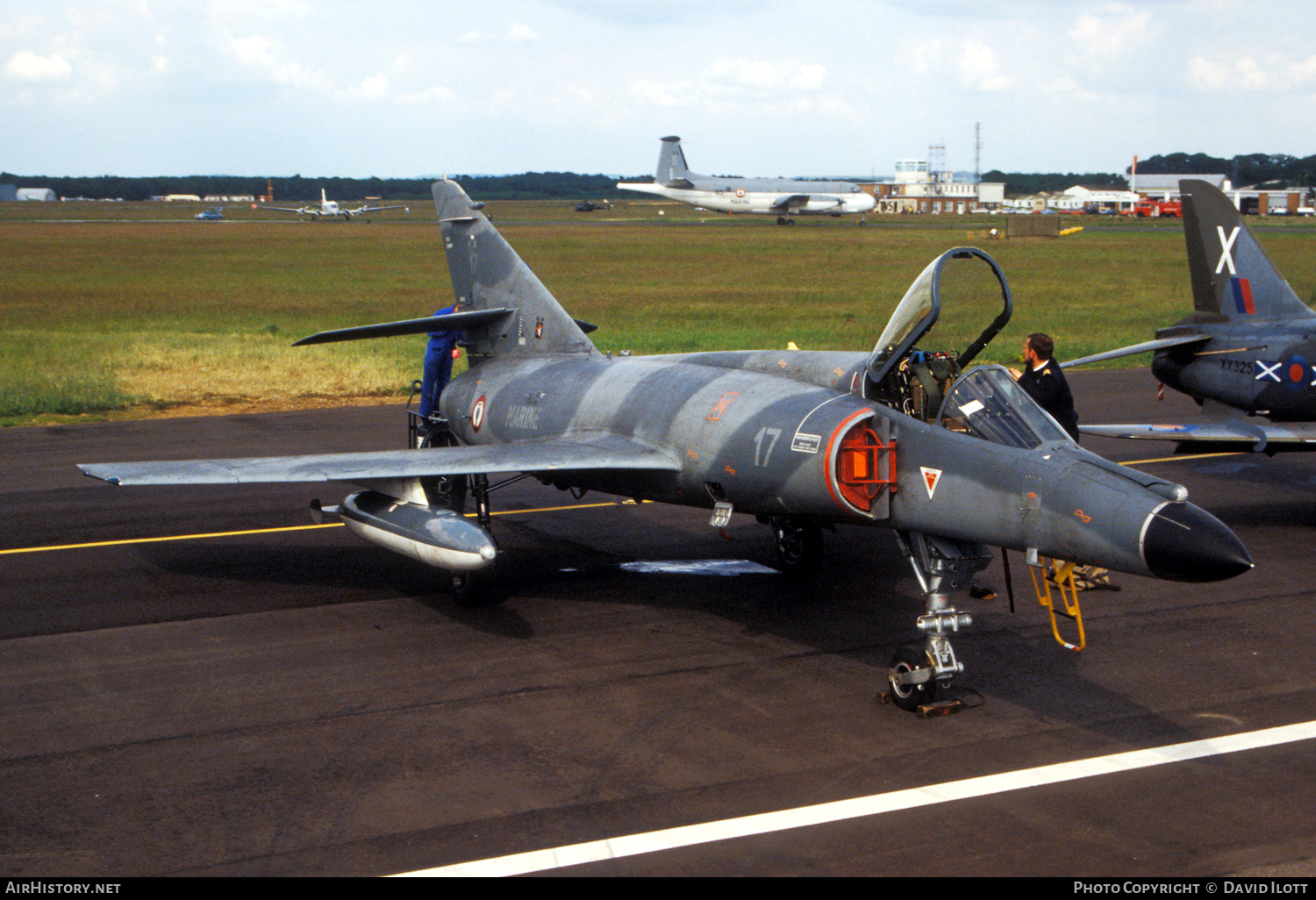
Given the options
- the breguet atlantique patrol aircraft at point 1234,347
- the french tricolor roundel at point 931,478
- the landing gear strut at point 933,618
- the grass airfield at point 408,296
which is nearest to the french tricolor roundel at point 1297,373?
the breguet atlantique patrol aircraft at point 1234,347

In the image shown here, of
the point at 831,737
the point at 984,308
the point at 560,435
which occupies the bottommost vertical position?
the point at 831,737

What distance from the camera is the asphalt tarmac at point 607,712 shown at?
681 cm

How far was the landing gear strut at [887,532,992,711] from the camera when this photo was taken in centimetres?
856

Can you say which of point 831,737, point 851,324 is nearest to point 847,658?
point 831,737

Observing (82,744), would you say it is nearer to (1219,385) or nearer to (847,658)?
(847,658)

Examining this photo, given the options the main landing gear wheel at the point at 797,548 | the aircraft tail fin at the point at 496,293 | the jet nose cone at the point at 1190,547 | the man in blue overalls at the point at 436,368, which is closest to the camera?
the jet nose cone at the point at 1190,547

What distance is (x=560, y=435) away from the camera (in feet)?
41.4

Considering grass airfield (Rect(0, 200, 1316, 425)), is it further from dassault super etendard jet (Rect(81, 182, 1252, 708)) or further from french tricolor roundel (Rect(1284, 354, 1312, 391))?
french tricolor roundel (Rect(1284, 354, 1312, 391))

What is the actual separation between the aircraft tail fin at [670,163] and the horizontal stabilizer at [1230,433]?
113 meters

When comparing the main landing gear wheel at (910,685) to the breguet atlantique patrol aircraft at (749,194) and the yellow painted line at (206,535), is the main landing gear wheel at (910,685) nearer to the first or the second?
the yellow painted line at (206,535)

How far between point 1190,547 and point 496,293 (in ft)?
33.2

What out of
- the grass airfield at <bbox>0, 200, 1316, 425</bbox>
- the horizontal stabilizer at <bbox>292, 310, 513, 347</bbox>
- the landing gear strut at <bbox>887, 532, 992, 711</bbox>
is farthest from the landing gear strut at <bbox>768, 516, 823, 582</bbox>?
the horizontal stabilizer at <bbox>292, 310, 513, 347</bbox>

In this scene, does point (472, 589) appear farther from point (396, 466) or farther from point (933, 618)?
point (933, 618)

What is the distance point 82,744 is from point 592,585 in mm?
5375
